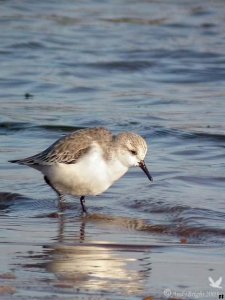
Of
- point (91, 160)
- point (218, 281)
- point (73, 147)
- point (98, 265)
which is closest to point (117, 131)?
point (73, 147)

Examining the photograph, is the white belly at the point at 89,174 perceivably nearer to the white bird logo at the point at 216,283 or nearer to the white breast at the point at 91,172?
the white breast at the point at 91,172

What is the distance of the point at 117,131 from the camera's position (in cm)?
1136

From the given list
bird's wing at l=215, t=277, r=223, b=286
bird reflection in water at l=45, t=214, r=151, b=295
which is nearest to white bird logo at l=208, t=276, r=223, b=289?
bird's wing at l=215, t=277, r=223, b=286

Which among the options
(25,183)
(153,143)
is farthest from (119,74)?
(25,183)

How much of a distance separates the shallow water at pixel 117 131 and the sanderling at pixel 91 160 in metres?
0.26

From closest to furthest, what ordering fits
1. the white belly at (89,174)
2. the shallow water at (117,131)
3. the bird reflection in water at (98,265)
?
the bird reflection in water at (98,265)
the shallow water at (117,131)
the white belly at (89,174)

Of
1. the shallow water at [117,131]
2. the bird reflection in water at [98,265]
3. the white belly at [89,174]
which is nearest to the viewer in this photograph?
the bird reflection in water at [98,265]

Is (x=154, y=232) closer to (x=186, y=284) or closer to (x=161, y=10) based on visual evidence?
(x=186, y=284)

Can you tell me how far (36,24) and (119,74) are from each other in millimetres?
3949

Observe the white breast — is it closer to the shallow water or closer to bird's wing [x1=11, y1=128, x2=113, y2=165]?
bird's wing [x1=11, y1=128, x2=113, y2=165]

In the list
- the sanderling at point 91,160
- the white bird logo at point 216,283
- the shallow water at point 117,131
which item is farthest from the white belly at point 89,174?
the white bird logo at point 216,283

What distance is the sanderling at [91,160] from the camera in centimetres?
800

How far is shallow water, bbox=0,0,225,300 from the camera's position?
20.3 feet

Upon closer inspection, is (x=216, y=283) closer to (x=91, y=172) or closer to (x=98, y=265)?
(x=98, y=265)
